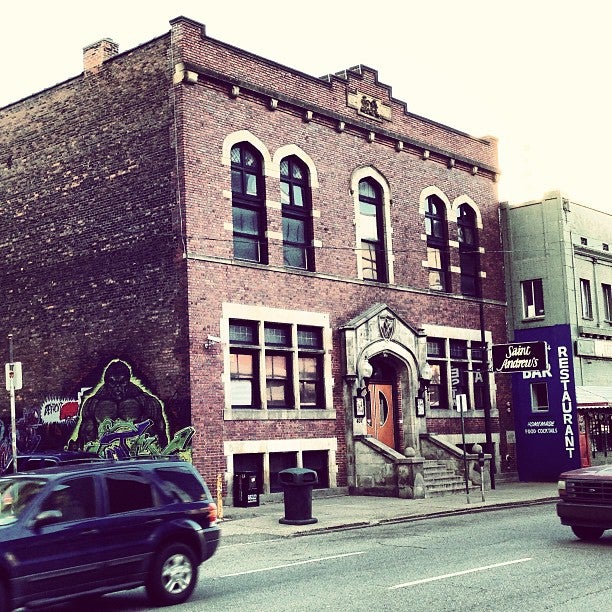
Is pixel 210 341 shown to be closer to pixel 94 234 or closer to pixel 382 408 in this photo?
pixel 94 234

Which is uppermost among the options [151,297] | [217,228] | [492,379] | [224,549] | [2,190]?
[2,190]

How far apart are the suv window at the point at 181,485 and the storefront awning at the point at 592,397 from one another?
849 inches

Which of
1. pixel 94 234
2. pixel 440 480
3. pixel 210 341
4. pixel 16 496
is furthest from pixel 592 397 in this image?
pixel 16 496

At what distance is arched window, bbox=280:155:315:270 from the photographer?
2478 centimetres

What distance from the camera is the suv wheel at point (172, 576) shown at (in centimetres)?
1020

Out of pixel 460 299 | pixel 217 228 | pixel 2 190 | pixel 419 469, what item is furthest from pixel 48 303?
pixel 460 299

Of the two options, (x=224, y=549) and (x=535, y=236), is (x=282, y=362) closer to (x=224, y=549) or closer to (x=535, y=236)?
(x=224, y=549)

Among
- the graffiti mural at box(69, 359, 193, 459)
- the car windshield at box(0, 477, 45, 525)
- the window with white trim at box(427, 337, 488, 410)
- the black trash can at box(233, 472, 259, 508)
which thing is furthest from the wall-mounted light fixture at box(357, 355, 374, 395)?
the car windshield at box(0, 477, 45, 525)

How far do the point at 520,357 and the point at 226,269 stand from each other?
8984 millimetres

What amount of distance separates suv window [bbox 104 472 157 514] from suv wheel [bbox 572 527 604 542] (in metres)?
7.33

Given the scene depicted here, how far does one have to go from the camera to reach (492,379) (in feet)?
101

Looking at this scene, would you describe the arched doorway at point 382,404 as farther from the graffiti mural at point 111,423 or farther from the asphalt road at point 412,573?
the asphalt road at point 412,573

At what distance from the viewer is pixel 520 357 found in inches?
1026

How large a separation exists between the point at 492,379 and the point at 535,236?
5.24 m
